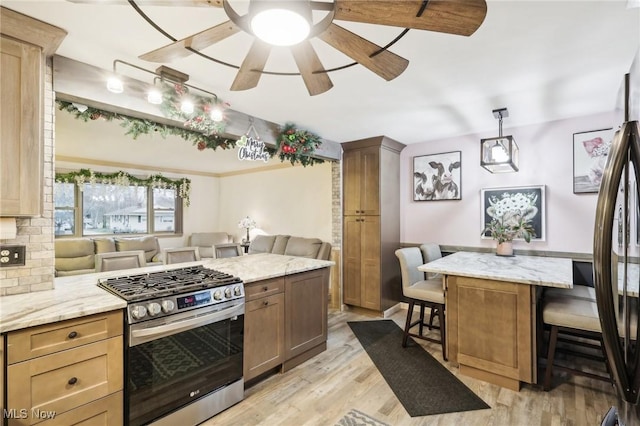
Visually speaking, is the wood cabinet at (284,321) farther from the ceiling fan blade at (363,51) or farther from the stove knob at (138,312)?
the ceiling fan blade at (363,51)

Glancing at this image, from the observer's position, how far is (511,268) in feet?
9.12

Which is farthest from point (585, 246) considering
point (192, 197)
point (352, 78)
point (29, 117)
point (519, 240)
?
point (192, 197)

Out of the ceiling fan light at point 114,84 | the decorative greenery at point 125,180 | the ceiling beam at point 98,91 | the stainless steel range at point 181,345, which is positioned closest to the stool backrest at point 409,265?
the stainless steel range at point 181,345

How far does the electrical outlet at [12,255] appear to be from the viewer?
1797mm

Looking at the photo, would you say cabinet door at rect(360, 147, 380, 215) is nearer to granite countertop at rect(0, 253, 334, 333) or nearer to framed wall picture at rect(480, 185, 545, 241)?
framed wall picture at rect(480, 185, 545, 241)

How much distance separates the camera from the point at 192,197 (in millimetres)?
7488

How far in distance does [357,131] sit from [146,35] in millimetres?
2565

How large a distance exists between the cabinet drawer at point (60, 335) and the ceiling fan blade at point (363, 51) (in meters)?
1.85

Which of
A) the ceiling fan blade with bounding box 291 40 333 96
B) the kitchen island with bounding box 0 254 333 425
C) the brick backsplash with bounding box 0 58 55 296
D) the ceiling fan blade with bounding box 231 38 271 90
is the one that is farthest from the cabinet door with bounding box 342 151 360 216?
the brick backsplash with bounding box 0 58 55 296

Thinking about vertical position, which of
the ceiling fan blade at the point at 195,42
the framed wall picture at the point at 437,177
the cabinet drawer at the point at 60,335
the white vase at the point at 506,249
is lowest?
the cabinet drawer at the point at 60,335

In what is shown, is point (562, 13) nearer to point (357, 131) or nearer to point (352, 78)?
point (352, 78)

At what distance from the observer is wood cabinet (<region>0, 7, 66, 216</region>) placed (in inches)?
64.9

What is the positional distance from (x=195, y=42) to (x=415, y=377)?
2932 millimetres

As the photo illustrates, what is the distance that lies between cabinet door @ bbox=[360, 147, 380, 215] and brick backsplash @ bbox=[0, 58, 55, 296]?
3334mm
